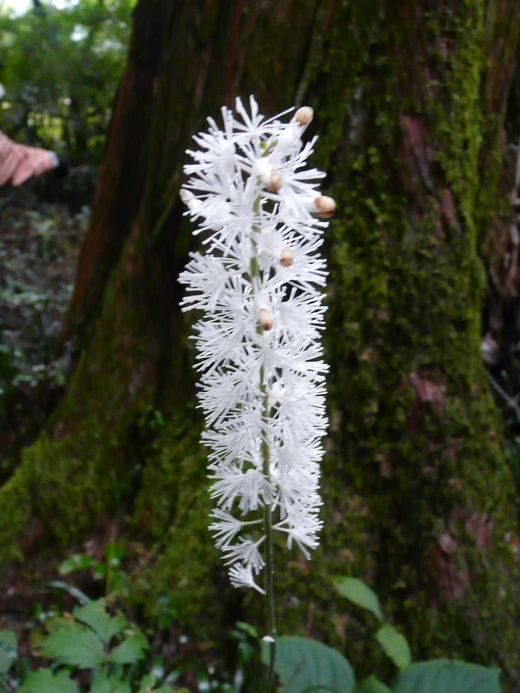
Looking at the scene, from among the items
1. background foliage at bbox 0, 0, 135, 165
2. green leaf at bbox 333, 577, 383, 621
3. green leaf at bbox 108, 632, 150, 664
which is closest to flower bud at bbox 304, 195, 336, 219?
green leaf at bbox 333, 577, 383, 621

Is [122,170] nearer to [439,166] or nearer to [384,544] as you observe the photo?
[439,166]

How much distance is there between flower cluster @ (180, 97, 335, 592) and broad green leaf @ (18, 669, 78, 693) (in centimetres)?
79

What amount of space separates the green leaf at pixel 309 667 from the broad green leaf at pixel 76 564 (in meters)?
1.27

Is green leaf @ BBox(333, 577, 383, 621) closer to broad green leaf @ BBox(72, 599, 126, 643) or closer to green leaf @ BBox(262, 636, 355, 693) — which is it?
green leaf @ BBox(262, 636, 355, 693)

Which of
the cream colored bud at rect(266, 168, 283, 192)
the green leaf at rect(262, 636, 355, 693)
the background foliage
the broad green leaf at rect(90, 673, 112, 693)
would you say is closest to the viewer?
the cream colored bud at rect(266, 168, 283, 192)

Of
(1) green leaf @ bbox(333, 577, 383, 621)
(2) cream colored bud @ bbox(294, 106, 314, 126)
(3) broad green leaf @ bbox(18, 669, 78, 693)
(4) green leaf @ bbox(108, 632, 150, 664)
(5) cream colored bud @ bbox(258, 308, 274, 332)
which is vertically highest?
(2) cream colored bud @ bbox(294, 106, 314, 126)

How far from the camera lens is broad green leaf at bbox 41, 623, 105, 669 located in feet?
6.23

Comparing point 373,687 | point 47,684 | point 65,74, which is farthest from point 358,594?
point 65,74

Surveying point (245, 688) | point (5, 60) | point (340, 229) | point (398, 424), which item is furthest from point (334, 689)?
point (5, 60)

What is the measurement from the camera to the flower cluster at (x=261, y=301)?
46.2 inches

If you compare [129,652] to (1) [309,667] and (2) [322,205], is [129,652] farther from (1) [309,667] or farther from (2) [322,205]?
(2) [322,205]

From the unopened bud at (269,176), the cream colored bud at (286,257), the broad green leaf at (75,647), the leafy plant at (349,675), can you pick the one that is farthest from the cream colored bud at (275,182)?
the broad green leaf at (75,647)

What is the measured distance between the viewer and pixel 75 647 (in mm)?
1929

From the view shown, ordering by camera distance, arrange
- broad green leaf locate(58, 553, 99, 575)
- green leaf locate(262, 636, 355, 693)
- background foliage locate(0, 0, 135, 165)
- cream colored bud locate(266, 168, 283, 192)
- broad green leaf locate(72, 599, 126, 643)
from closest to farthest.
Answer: cream colored bud locate(266, 168, 283, 192) → green leaf locate(262, 636, 355, 693) → broad green leaf locate(72, 599, 126, 643) → broad green leaf locate(58, 553, 99, 575) → background foliage locate(0, 0, 135, 165)
